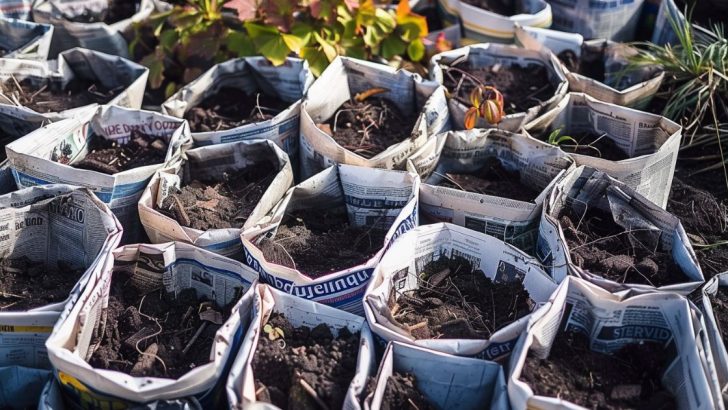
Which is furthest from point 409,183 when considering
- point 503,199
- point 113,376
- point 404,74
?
point 113,376

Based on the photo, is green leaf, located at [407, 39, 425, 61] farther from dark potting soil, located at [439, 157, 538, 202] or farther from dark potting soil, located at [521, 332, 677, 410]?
dark potting soil, located at [521, 332, 677, 410]

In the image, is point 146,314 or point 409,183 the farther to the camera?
point 409,183

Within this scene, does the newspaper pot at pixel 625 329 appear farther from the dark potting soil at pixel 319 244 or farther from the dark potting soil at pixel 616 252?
the dark potting soil at pixel 319 244

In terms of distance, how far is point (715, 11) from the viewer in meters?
3.45

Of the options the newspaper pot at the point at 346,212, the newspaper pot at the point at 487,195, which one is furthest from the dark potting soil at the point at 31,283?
the newspaper pot at the point at 487,195

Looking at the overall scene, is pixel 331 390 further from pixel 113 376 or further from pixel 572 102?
pixel 572 102

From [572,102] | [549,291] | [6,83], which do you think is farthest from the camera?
[6,83]

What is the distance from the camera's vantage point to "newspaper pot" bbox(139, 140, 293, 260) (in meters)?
2.25

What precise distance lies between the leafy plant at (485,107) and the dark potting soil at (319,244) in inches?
21.3

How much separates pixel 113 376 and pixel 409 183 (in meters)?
1.07

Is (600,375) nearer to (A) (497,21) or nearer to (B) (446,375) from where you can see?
(B) (446,375)

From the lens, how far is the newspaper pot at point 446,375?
1.86m

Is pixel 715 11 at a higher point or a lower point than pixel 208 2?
lower

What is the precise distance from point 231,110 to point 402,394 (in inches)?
59.5
